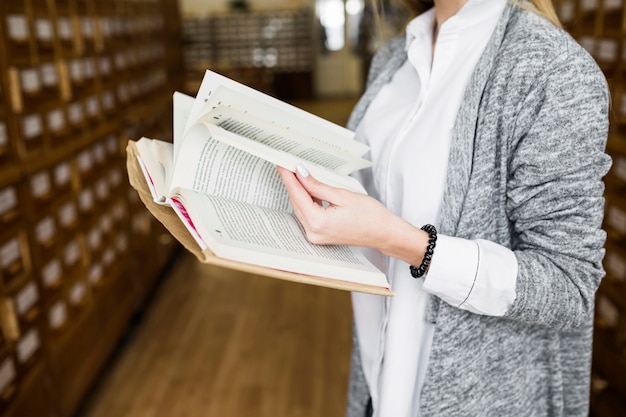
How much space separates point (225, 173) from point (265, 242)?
0.14 meters

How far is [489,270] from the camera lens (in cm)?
73

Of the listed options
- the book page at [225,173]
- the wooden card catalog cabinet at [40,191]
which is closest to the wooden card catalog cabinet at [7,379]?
the wooden card catalog cabinet at [40,191]

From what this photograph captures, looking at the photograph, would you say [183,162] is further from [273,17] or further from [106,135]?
[273,17]

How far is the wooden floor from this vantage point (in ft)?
7.04

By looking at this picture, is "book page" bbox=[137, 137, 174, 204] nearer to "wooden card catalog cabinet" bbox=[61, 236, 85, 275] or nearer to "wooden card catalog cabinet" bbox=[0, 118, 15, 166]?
"wooden card catalog cabinet" bbox=[0, 118, 15, 166]

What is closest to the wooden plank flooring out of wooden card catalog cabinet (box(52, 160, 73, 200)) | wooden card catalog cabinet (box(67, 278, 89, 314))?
wooden card catalog cabinet (box(67, 278, 89, 314))

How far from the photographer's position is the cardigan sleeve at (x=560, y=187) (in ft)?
2.27

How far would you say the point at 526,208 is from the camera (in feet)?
2.42

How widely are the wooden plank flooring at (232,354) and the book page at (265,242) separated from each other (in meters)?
1.54

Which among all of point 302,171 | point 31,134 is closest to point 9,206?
point 31,134

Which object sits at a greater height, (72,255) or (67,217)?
(67,217)

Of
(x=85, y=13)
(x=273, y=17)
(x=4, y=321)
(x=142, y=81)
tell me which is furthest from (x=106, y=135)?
(x=273, y=17)

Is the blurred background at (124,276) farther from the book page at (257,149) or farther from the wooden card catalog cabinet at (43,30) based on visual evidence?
the book page at (257,149)

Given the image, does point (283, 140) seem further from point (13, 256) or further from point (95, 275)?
point (95, 275)
